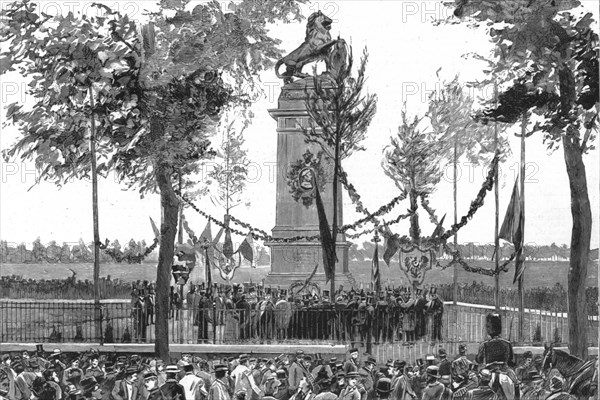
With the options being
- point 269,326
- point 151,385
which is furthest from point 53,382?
point 269,326

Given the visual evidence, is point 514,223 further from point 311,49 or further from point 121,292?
point 121,292

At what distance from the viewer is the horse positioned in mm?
14375

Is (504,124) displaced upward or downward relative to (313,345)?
upward

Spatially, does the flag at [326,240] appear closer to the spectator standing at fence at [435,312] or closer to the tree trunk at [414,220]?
the tree trunk at [414,220]

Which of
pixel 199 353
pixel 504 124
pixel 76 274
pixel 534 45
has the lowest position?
pixel 199 353

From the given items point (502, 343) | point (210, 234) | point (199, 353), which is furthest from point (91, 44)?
point (502, 343)

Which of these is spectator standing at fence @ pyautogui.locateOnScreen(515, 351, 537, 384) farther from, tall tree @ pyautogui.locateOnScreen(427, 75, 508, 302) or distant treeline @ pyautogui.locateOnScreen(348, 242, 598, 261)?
tall tree @ pyautogui.locateOnScreen(427, 75, 508, 302)

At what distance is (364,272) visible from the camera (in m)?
16.4

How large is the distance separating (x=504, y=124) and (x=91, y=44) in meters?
6.46

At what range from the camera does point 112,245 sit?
52.1 ft

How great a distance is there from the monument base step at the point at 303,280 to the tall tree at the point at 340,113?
0.51 m

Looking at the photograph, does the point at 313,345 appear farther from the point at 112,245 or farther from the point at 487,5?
the point at 487,5

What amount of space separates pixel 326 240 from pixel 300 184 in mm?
1440

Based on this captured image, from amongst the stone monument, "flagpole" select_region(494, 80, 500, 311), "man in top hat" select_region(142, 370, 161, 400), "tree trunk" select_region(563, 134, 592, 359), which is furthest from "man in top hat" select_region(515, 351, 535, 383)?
"man in top hat" select_region(142, 370, 161, 400)
